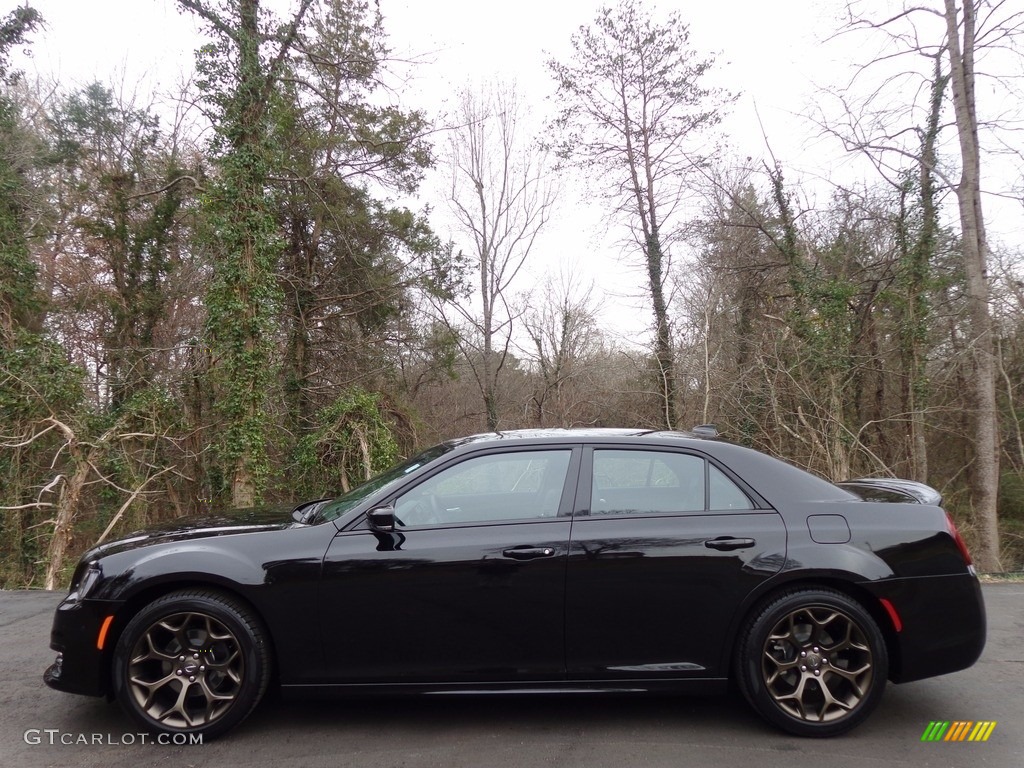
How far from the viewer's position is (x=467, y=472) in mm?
3906

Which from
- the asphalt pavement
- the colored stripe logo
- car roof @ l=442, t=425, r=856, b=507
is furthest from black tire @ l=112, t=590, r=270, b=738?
the colored stripe logo

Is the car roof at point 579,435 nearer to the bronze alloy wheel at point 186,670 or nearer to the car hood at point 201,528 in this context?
the car hood at point 201,528

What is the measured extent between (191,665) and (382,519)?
117 centimetres

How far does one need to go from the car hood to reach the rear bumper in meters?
3.15

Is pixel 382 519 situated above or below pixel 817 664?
above

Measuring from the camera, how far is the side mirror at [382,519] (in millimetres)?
3521

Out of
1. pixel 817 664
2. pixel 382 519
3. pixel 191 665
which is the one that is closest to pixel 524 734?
pixel 382 519

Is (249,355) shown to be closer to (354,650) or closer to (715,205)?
(354,650)

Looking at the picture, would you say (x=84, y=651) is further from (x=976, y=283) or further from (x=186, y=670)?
(x=976, y=283)

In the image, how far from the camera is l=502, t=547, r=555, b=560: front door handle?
3537 mm

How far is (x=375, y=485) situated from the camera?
400 centimetres

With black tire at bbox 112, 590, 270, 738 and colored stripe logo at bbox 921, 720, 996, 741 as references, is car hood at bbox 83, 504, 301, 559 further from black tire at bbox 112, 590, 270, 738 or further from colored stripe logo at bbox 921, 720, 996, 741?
colored stripe logo at bbox 921, 720, 996, 741

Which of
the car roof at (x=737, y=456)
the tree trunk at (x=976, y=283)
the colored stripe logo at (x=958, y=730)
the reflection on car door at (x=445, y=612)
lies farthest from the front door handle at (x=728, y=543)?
the tree trunk at (x=976, y=283)

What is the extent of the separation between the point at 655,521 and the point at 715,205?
17.4 meters
